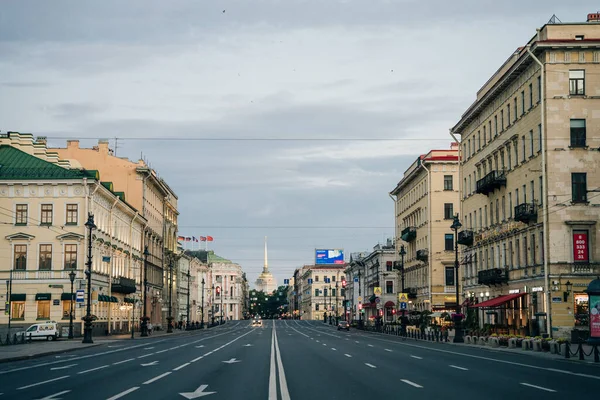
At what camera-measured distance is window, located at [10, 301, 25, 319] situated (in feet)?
225

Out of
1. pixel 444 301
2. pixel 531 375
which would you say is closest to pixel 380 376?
pixel 531 375

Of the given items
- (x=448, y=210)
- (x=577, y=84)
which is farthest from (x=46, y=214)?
(x=448, y=210)

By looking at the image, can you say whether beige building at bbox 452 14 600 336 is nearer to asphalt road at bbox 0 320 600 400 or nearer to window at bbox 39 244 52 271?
asphalt road at bbox 0 320 600 400

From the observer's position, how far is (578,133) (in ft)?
172

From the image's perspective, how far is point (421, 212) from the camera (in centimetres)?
10175

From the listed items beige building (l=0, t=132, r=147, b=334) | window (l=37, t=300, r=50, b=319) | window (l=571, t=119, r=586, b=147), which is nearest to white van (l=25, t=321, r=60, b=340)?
beige building (l=0, t=132, r=147, b=334)

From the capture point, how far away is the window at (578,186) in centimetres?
5188

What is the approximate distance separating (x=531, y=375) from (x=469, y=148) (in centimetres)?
5310

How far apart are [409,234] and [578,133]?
54412mm

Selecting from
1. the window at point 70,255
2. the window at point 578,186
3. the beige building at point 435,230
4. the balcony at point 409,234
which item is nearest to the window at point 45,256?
the window at point 70,255

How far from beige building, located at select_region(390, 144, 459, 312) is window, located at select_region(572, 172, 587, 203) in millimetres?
38870

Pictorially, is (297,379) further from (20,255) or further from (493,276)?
(20,255)

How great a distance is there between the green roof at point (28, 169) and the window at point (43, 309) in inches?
426

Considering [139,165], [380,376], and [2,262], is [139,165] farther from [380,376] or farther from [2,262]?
[380,376]
